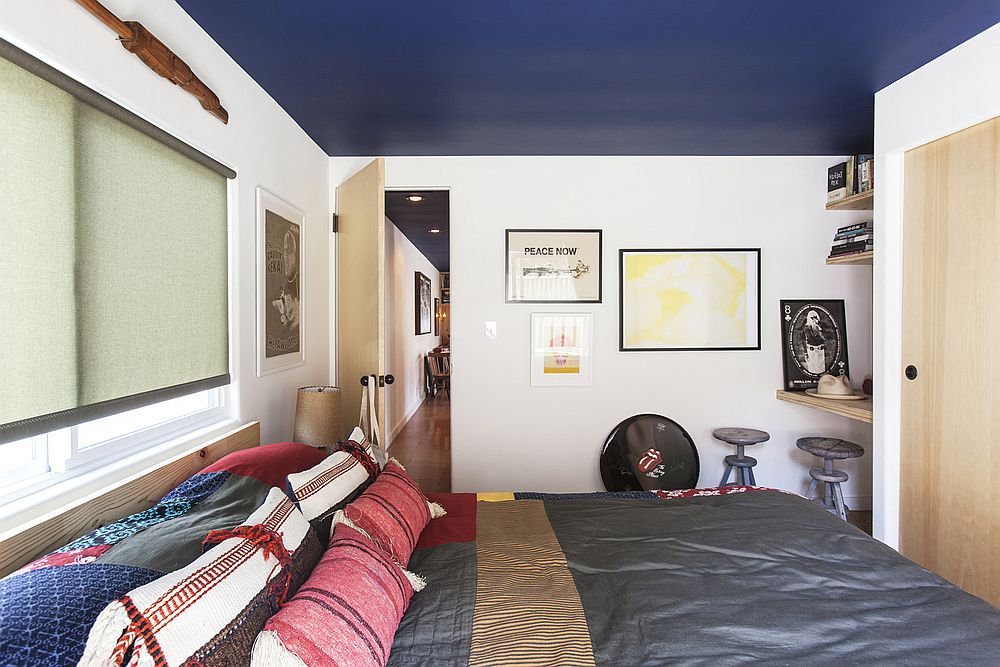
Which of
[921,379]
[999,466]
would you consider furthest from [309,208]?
[999,466]

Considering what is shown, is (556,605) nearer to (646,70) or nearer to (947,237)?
(646,70)

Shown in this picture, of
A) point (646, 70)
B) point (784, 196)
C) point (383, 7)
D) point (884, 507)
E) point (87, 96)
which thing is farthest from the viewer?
point (784, 196)

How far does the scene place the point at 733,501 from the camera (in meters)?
2.06

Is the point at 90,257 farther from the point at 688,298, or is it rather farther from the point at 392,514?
the point at 688,298

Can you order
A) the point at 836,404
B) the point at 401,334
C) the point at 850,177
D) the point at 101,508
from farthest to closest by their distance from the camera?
the point at 401,334
the point at 850,177
the point at 836,404
the point at 101,508

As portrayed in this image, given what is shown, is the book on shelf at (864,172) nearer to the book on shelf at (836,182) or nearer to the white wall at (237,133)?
the book on shelf at (836,182)

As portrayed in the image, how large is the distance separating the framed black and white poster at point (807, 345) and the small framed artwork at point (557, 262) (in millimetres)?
1361

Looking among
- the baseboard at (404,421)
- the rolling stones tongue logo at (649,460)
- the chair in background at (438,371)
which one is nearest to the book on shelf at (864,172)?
the rolling stones tongue logo at (649,460)

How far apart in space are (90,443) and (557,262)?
278 centimetres

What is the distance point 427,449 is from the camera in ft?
17.1

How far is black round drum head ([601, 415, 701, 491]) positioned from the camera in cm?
349

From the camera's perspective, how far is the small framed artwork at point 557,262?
362cm

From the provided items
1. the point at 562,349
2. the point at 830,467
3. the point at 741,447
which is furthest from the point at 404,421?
the point at 830,467

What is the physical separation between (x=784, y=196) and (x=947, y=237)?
1363mm
